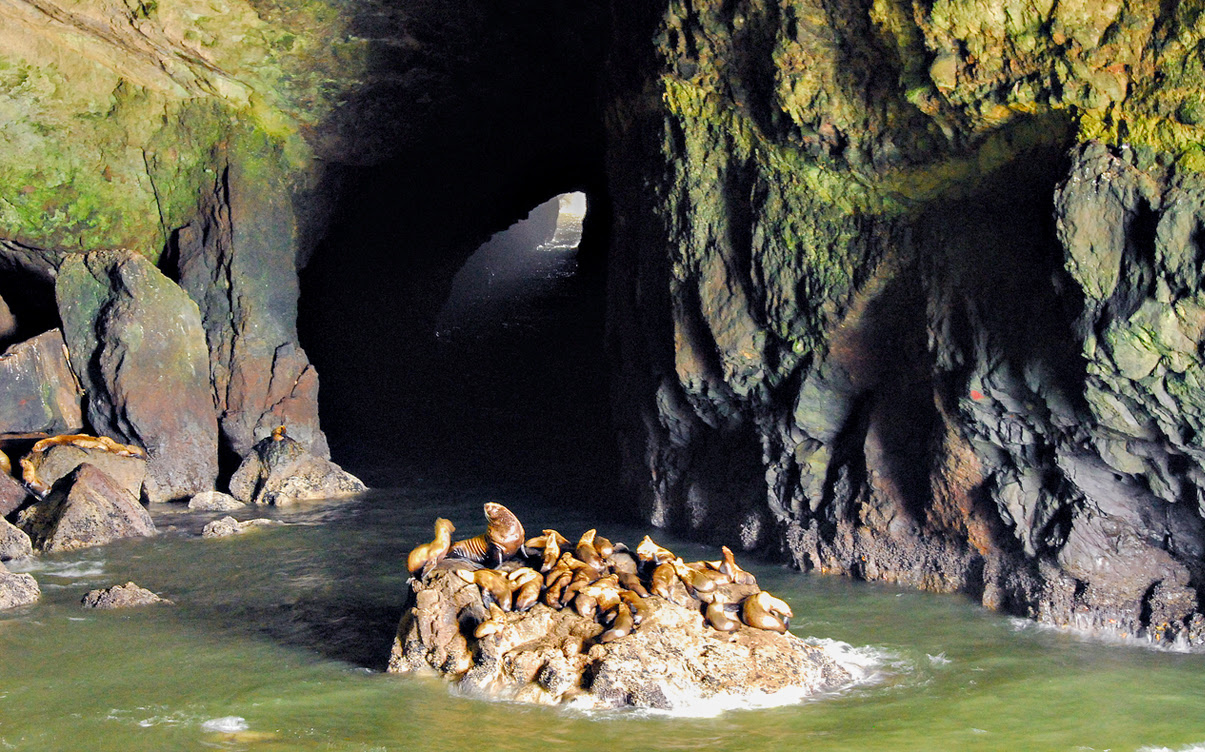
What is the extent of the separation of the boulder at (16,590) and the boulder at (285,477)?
4.37 meters

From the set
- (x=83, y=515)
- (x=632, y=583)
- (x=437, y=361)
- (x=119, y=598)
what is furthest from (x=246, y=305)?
(x=632, y=583)

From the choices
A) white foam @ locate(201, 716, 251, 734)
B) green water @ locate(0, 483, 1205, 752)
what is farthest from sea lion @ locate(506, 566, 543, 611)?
white foam @ locate(201, 716, 251, 734)

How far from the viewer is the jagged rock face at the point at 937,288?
5742 millimetres

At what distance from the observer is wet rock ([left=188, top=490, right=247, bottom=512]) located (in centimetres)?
1165

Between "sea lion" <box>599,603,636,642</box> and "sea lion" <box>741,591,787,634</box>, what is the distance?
0.71 metres

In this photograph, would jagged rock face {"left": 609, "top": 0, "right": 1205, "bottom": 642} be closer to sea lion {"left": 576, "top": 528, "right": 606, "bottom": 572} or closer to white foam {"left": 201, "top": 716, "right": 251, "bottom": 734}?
sea lion {"left": 576, "top": 528, "right": 606, "bottom": 572}

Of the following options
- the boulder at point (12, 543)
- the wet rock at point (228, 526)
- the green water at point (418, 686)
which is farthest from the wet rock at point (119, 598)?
the wet rock at point (228, 526)

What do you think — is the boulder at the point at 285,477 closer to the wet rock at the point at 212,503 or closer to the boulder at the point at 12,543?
the wet rock at the point at 212,503

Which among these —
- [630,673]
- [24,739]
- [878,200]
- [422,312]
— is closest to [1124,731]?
[630,673]

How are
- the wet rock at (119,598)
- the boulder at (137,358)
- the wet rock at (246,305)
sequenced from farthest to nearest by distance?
the wet rock at (246,305) → the boulder at (137,358) → the wet rock at (119,598)

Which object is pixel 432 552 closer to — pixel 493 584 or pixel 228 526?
pixel 493 584

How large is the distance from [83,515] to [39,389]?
9.86ft

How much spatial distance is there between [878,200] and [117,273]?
924cm

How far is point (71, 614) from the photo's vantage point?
23.8ft
